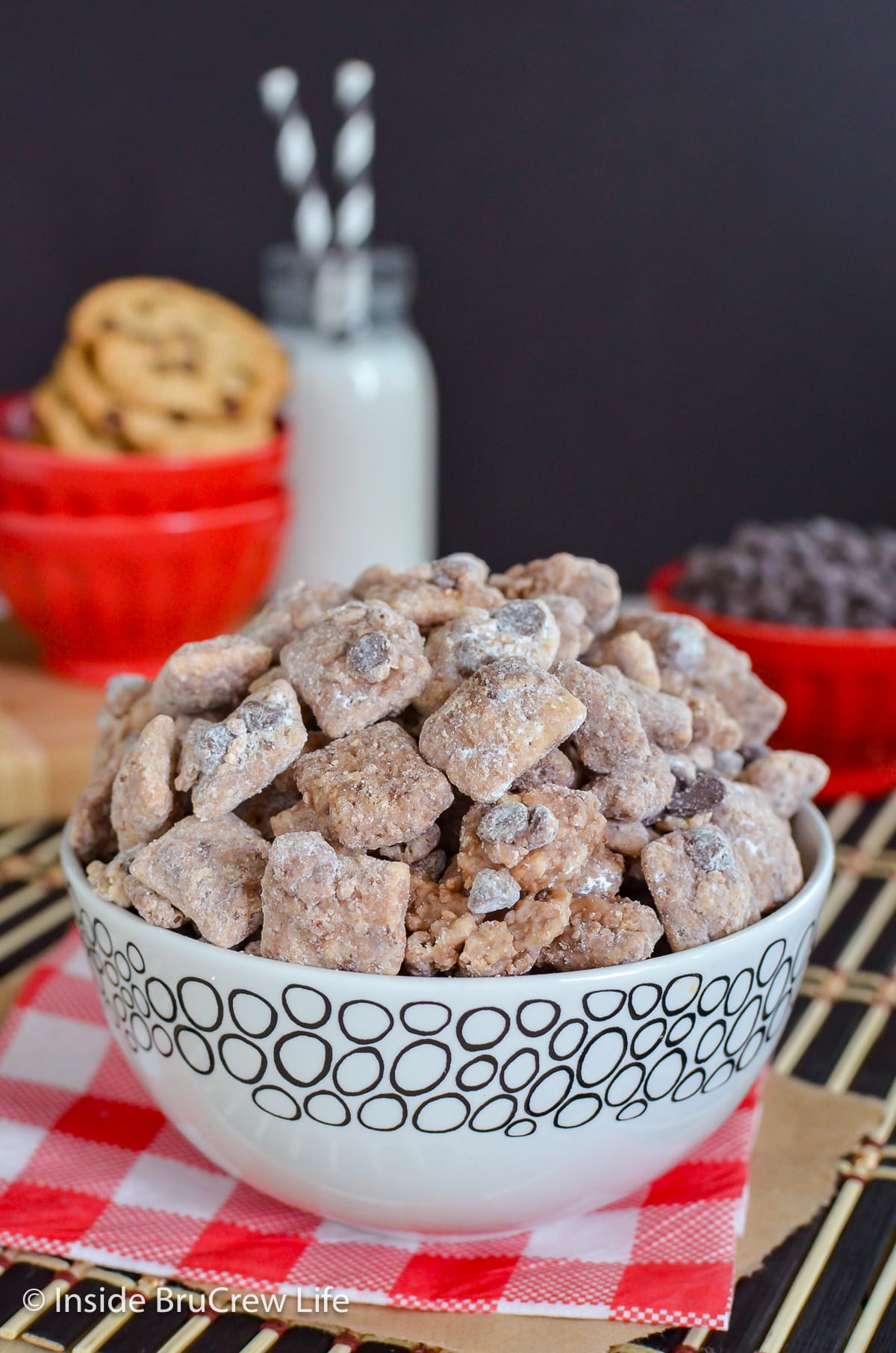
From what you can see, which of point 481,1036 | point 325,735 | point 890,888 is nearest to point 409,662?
point 325,735

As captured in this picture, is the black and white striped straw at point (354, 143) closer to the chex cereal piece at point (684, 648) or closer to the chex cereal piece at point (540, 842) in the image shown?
the chex cereal piece at point (684, 648)

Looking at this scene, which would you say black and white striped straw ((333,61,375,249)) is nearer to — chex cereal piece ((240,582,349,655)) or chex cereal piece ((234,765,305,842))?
chex cereal piece ((240,582,349,655))

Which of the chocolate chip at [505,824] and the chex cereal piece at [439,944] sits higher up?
the chocolate chip at [505,824]

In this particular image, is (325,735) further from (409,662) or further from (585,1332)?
(585,1332)

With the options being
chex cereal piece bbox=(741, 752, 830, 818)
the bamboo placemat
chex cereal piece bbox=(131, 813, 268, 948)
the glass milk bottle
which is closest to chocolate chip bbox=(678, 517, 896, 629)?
the bamboo placemat

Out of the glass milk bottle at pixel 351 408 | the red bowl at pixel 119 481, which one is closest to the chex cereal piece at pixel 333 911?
the red bowl at pixel 119 481

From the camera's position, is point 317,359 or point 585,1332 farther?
point 317,359
